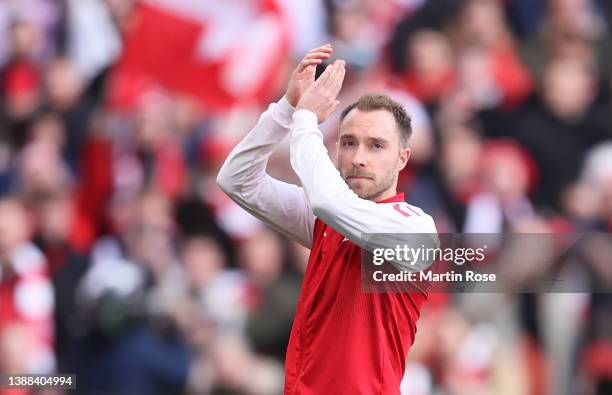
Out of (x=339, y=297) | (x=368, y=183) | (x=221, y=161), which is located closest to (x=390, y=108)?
(x=368, y=183)

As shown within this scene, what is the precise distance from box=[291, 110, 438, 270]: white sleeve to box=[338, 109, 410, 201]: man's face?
0.12m

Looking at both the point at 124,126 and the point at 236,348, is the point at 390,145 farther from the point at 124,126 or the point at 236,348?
the point at 124,126

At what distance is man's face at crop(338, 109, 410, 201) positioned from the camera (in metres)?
4.37

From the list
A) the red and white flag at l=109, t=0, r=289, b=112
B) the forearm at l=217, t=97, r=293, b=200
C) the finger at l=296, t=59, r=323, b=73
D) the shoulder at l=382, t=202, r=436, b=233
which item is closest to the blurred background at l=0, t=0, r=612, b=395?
the red and white flag at l=109, t=0, r=289, b=112

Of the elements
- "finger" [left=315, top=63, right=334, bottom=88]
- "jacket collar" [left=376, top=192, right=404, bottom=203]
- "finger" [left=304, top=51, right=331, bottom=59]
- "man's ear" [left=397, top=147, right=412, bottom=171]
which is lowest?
"jacket collar" [left=376, top=192, right=404, bottom=203]

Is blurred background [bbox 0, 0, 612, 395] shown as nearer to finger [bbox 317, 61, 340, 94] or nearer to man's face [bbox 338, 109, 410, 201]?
man's face [bbox 338, 109, 410, 201]

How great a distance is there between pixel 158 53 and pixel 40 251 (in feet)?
5.39

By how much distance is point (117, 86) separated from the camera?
9672mm

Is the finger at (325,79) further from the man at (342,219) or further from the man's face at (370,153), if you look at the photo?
the man's face at (370,153)

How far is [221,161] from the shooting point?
912cm

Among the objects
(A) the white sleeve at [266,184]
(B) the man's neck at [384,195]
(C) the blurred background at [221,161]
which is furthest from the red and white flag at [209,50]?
(B) the man's neck at [384,195]

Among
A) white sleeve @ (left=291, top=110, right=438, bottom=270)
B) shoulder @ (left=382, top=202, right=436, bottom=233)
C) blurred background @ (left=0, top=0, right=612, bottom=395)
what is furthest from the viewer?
blurred background @ (left=0, top=0, right=612, bottom=395)

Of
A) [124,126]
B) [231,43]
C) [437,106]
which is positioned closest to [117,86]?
[124,126]

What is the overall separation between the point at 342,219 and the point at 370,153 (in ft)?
1.10
